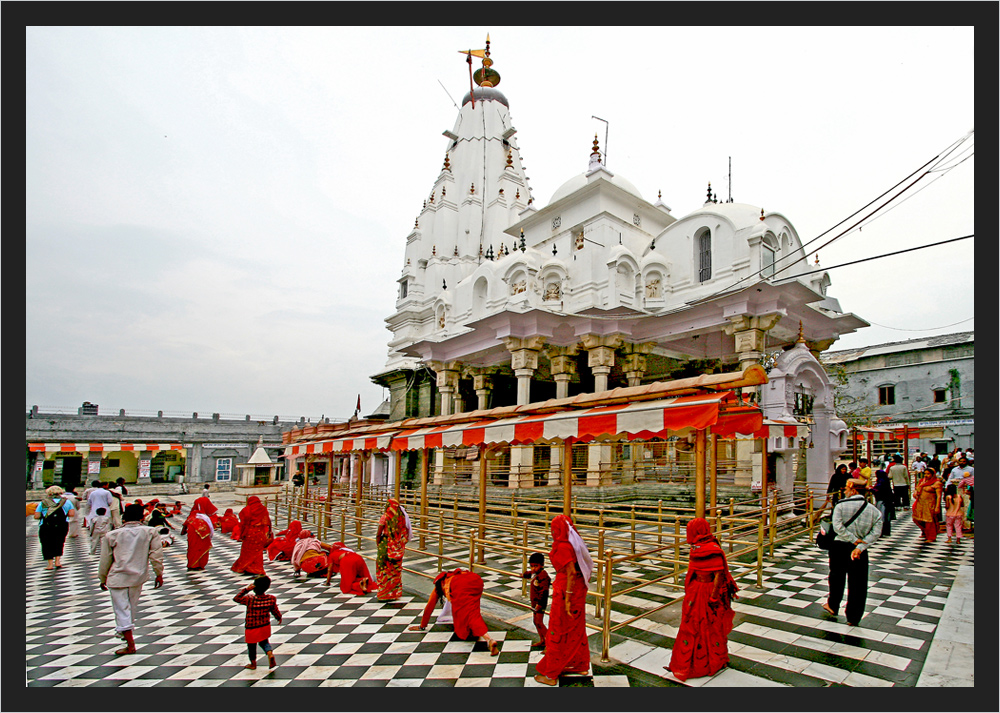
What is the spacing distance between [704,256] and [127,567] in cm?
1546

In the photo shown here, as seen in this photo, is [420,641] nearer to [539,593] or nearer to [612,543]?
[539,593]

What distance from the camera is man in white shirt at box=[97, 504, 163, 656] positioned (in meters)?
5.28

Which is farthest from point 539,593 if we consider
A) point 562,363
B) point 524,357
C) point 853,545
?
point 562,363

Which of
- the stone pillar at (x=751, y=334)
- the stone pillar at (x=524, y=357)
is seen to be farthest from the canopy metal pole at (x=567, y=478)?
the stone pillar at (x=524, y=357)

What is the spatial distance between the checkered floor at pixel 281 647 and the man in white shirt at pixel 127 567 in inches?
12.7

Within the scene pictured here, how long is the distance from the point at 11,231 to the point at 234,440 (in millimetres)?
34327

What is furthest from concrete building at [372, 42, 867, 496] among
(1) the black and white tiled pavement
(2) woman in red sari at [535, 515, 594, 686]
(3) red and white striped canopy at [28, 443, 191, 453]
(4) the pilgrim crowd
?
(3) red and white striped canopy at [28, 443, 191, 453]

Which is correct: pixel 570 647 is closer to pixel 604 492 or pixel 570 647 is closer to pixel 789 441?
pixel 789 441

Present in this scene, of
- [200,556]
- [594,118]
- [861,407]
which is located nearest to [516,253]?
[594,118]

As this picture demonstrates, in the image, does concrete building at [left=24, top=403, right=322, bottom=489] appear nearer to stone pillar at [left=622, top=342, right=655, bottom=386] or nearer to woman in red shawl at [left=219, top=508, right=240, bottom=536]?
woman in red shawl at [left=219, top=508, right=240, bottom=536]

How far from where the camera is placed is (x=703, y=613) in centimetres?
428

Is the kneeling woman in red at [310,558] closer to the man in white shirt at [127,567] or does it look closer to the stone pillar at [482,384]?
the man in white shirt at [127,567]

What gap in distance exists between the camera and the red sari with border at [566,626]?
4.27 meters

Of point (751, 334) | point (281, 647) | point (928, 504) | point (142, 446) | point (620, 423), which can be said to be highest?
point (751, 334)
